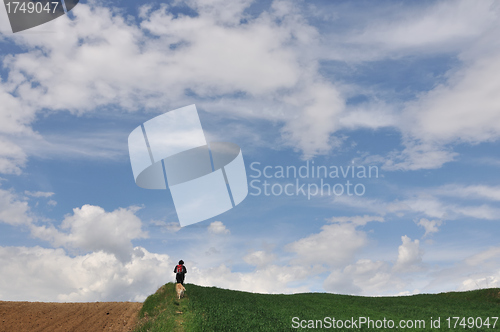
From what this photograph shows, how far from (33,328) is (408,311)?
36171 millimetres

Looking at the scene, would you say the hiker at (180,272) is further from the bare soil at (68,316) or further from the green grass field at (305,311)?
the bare soil at (68,316)

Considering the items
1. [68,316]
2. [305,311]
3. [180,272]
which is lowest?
[305,311]

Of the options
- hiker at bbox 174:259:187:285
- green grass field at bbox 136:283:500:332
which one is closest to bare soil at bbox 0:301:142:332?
green grass field at bbox 136:283:500:332

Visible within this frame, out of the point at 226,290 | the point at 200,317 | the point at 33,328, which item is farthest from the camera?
the point at 226,290

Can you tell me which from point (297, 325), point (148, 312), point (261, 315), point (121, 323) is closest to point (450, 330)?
point (297, 325)

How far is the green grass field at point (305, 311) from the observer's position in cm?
2802

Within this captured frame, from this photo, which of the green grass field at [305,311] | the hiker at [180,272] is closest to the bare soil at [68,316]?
the green grass field at [305,311]

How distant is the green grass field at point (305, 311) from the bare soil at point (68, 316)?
2268 mm

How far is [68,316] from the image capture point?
119 feet

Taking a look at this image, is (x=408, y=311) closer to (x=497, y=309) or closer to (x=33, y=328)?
(x=497, y=309)

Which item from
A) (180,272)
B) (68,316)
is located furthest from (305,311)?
(68,316)

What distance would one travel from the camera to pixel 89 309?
127ft

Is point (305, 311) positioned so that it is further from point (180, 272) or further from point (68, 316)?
point (68, 316)

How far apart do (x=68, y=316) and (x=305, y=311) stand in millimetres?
22939
